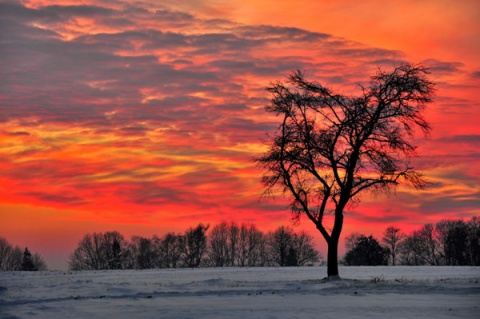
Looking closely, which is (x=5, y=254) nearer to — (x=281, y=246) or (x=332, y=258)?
(x=281, y=246)

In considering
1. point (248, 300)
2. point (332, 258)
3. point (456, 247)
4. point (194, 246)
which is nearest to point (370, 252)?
point (456, 247)

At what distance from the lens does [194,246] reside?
125938 millimetres

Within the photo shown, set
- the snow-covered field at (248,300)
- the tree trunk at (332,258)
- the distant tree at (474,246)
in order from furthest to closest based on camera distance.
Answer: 1. the distant tree at (474,246)
2. the tree trunk at (332,258)
3. the snow-covered field at (248,300)

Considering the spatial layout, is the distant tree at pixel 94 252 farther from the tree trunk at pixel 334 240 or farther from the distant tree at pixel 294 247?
the tree trunk at pixel 334 240

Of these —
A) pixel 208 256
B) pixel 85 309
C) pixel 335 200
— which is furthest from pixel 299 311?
pixel 208 256

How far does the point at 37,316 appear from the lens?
19.7m

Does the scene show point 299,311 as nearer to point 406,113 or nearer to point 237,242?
point 406,113

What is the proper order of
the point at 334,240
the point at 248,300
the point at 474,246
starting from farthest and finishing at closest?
1. the point at 474,246
2. the point at 334,240
3. the point at 248,300

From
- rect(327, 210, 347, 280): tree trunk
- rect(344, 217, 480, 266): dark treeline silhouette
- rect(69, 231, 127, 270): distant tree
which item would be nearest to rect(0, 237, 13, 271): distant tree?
rect(69, 231, 127, 270): distant tree

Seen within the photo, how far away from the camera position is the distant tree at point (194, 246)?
404ft

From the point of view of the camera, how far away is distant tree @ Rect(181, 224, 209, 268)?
123000mm

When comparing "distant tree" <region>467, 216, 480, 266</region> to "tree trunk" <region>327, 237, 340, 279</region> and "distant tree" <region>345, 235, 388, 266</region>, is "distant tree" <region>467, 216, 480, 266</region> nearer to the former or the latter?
"distant tree" <region>345, 235, 388, 266</region>

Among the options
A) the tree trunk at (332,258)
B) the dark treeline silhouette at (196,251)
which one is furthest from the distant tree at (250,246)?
the tree trunk at (332,258)

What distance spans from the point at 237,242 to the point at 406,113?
118321mm
